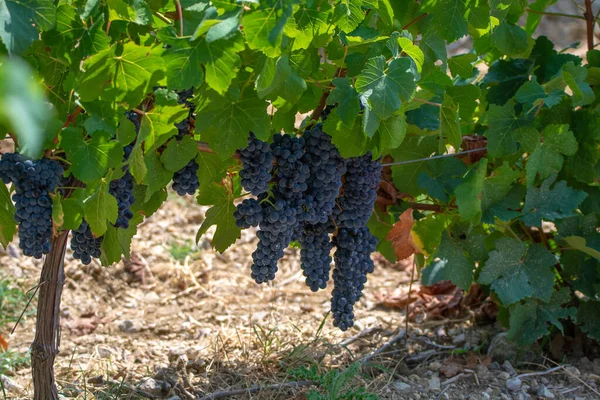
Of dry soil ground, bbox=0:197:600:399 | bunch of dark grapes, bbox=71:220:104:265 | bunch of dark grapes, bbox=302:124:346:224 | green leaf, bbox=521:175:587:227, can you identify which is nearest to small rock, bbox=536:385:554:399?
dry soil ground, bbox=0:197:600:399

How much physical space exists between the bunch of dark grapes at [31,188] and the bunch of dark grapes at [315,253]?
813 mm

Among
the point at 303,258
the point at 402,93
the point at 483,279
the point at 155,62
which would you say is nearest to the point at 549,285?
the point at 483,279

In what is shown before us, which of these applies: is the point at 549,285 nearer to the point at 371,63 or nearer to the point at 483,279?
the point at 483,279

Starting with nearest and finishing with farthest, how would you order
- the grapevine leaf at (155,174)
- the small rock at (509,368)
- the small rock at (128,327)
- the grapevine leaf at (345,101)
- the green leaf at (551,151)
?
the grapevine leaf at (345,101), the grapevine leaf at (155,174), the green leaf at (551,151), the small rock at (509,368), the small rock at (128,327)

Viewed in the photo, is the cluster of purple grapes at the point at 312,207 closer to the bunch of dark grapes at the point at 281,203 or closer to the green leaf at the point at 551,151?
the bunch of dark grapes at the point at 281,203

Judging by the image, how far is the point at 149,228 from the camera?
4.33 m

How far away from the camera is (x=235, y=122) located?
1881mm

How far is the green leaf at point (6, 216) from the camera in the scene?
6.19 feet

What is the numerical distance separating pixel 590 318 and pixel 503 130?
92 centimetres

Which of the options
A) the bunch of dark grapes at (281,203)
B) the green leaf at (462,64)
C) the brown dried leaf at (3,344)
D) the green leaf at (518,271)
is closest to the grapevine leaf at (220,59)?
the bunch of dark grapes at (281,203)

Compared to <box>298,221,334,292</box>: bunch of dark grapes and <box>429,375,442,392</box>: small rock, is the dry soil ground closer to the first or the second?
<box>429,375,442,392</box>: small rock

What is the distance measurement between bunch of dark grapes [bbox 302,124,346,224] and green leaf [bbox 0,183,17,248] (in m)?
0.86

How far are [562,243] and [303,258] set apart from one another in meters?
1.17

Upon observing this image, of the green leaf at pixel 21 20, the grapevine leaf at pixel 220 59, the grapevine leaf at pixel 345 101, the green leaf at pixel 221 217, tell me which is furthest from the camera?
the green leaf at pixel 221 217
